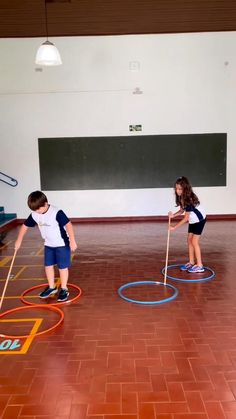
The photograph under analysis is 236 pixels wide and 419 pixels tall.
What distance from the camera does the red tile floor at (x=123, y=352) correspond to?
266 cm

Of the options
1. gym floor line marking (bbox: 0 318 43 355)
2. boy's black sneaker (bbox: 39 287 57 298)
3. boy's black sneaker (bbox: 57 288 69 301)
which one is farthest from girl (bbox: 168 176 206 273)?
gym floor line marking (bbox: 0 318 43 355)

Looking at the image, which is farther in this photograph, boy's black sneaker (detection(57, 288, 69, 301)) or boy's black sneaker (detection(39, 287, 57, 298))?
boy's black sneaker (detection(39, 287, 57, 298))

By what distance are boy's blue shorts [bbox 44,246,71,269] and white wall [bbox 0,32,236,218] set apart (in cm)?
573

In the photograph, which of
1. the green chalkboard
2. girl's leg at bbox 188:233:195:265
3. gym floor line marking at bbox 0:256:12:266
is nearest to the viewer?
girl's leg at bbox 188:233:195:265

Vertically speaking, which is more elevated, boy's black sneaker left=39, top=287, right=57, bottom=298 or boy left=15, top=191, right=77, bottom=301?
boy left=15, top=191, right=77, bottom=301

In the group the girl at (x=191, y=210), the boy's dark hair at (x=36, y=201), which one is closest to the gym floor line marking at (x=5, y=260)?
the boy's dark hair at (x=36, y=201)

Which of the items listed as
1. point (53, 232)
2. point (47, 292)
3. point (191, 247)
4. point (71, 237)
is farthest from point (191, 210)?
point (47, 292)

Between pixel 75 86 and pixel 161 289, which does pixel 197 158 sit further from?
pixel 161 289

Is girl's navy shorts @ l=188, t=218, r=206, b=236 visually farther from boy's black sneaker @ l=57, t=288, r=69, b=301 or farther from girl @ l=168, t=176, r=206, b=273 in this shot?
boy's black sneaker @ l=57, t=288, r=69, b=301

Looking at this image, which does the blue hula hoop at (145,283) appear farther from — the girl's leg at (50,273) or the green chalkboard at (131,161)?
the green chalkboard at (131,161)

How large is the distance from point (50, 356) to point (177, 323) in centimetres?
138

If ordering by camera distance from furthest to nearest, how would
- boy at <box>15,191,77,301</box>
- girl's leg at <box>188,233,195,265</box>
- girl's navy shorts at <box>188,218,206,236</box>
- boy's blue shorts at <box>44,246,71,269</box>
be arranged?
girl's leg at <box>188,233,195,265</box>, girl's navy shorts at <box>188,218,206,236</box>, boy's blue shorts at <box>44,246,71,269</box>, boy at <box>15,191,77,301</box>

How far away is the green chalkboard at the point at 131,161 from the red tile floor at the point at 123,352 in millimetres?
4528

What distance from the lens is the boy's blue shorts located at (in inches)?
179
